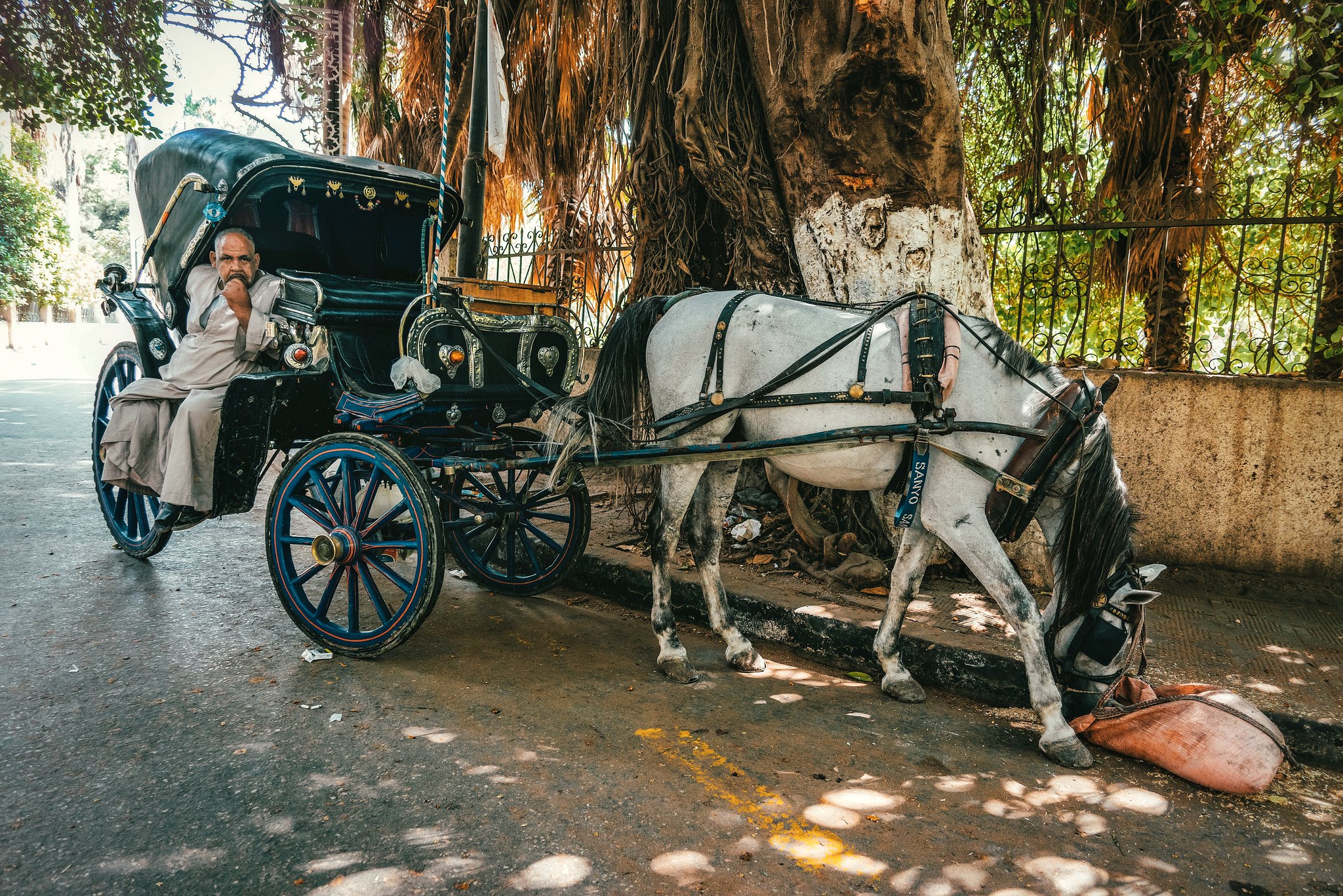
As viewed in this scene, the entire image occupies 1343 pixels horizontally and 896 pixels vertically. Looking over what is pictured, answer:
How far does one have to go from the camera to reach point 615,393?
3811 mm

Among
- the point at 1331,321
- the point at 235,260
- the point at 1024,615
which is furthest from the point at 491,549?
the point at 1331,321

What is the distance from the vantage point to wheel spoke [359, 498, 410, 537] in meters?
3.52

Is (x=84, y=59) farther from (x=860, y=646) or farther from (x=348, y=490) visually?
(x=860, y=646)

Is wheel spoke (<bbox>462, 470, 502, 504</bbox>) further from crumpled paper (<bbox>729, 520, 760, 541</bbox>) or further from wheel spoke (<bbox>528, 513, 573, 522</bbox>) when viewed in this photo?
crumpled paper (<bbox>729, 520, 760, 541</bbox>)

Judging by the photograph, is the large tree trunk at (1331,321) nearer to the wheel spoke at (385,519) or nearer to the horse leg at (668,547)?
the horse leg at (668,547)

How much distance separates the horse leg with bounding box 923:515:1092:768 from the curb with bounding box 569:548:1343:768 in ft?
1.35

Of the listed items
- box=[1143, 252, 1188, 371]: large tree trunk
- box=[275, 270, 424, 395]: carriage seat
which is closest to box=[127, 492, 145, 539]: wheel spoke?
box=[275, 270, 424, 395]: carriage seat

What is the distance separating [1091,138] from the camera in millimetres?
6516

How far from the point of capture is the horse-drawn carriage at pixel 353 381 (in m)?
3.60

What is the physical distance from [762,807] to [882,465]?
1.40 metres

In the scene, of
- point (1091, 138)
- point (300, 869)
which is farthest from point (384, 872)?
point (1091, 138)

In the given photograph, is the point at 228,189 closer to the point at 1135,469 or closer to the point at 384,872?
the point at 384,872

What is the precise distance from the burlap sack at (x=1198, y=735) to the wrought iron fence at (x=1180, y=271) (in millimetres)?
2576

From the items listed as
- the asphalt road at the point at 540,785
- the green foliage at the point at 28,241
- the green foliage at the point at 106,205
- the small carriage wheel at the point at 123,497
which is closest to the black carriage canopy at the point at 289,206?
the small carriage wheel at the point at 123,497
